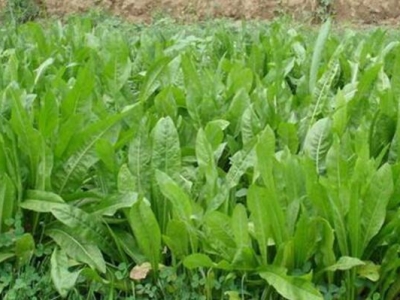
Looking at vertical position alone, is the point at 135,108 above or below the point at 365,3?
above

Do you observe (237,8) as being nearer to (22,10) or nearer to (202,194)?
(22,10)

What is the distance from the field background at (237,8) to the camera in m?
9.01

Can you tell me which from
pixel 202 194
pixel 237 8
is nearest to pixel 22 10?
pixel 237 8

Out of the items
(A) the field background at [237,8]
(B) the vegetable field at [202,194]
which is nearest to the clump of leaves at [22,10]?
(A) the field background at [237,8]

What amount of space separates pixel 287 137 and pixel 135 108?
1.70 feet

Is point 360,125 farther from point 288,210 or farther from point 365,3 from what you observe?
point 365,3

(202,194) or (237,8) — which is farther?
(237,8)

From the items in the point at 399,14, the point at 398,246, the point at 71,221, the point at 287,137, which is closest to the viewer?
Answer: the point at 398,246

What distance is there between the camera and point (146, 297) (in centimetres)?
233

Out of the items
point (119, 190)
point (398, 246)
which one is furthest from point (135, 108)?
point (398, 246)

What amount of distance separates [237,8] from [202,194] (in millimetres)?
6932

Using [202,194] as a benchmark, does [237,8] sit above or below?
below

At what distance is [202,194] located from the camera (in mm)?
2516

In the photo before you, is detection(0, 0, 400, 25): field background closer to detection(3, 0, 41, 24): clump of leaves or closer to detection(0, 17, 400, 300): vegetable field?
detection(3, 0, 41, 24): clump of leaves
